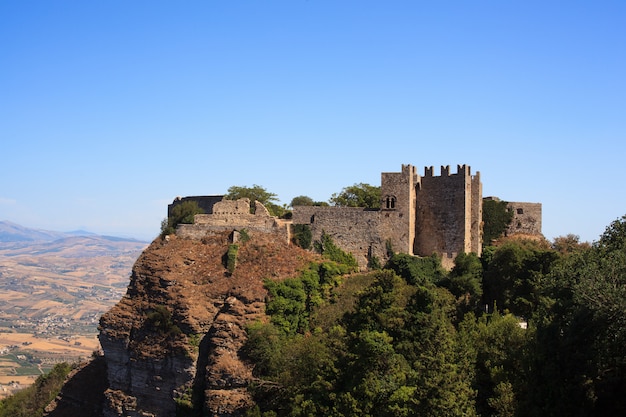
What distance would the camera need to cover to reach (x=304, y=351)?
39781mm

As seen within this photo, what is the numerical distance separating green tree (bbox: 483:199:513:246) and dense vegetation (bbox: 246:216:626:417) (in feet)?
6.73

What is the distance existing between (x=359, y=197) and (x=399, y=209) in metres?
14.3

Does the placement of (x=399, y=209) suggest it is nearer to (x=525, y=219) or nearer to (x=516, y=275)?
(x=516, y=275)

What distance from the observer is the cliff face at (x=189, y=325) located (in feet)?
140

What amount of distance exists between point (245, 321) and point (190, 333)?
3381mm

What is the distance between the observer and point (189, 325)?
1742 inches

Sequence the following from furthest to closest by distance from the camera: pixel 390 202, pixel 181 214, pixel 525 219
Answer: pixel 181 214
pixel 525 219
pixel 390 202

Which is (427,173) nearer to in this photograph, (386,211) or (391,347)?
(386,211)

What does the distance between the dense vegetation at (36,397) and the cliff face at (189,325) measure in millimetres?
21842

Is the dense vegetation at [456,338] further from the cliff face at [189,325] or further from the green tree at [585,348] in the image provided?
the cliff face at [189,325]

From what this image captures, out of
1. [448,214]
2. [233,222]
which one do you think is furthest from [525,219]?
[233,222]

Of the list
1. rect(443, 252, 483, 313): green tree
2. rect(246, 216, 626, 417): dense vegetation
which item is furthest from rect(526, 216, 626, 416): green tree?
rect(443, 252, 483, 313): green tree

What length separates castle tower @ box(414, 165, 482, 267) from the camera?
4784cm

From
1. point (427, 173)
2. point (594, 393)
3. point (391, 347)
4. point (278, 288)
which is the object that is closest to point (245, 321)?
point (278, 288)
